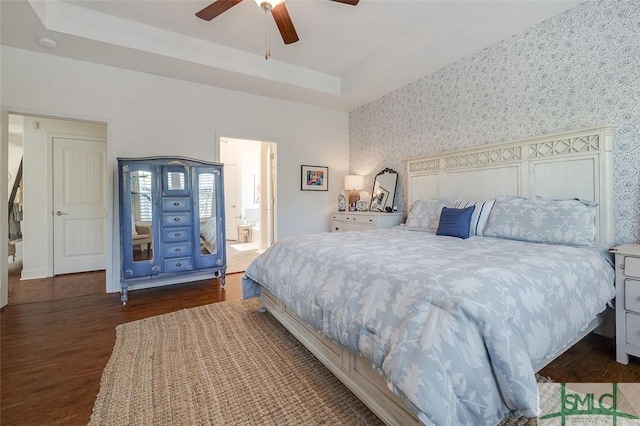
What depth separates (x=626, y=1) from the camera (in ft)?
7.14

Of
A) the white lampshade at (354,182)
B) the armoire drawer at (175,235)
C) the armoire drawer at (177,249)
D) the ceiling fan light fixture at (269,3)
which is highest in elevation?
the ceiling fan light fixture at (269,3)

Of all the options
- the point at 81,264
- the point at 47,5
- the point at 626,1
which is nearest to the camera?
the point at 626,1

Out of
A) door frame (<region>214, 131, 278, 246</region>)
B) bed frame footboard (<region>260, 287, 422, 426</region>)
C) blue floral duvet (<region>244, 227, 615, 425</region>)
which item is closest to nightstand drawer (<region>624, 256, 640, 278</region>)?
blue floral duvet (<region>244, 227, 615, 425</region>)

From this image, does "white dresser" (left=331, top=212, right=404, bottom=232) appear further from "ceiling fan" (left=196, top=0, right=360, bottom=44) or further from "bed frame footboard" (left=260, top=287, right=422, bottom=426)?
"ceiling fan" (left=196, top=0, right=360, bottom=44)

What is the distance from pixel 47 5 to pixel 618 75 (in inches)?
194

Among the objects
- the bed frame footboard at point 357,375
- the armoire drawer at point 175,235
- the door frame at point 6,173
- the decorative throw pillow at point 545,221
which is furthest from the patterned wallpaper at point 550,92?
the door frame at point 6,173

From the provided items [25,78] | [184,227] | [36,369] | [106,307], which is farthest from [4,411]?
[25,78]

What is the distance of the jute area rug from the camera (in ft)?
4.65

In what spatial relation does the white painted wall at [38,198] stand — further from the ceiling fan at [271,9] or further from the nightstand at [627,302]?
the nightstand at [627,302]

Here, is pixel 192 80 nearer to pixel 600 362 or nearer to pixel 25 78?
pixel 25 78

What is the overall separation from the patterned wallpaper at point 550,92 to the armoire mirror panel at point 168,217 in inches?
112

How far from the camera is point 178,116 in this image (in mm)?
3736

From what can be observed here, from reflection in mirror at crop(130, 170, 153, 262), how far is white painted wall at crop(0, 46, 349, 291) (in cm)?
51

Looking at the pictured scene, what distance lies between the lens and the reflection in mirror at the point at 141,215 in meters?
3.11
